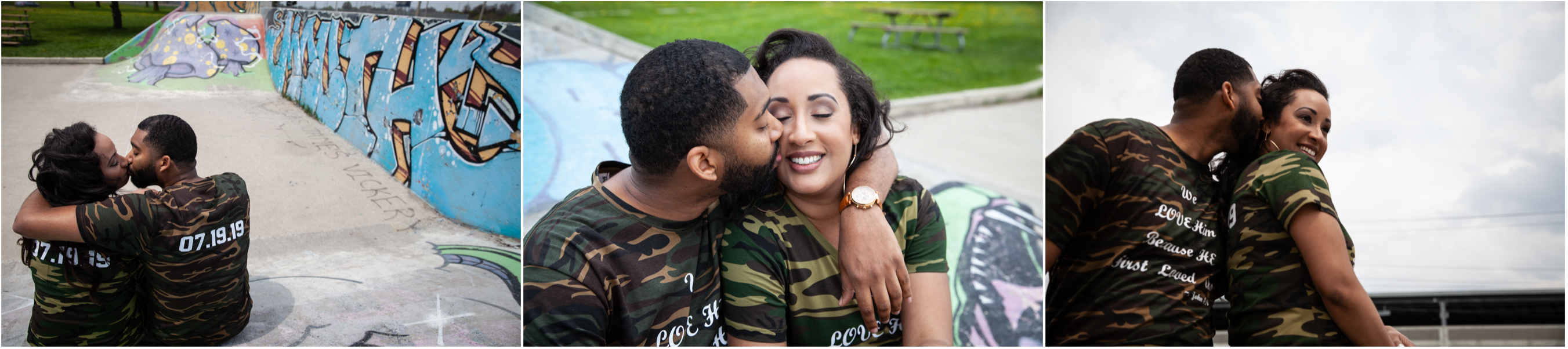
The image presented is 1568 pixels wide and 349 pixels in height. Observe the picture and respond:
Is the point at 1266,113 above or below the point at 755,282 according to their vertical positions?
above

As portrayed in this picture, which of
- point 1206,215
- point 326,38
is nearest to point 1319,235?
point 1206,215

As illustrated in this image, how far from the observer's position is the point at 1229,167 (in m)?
3.18

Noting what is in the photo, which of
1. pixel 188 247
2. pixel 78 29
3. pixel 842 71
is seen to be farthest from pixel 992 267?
pixel 78 29

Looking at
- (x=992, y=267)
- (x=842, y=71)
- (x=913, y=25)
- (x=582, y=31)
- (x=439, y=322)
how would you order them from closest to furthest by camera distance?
(x=842, y=71), (x=439, y=322), (x=582, y=31), (x=992, y=267), (x=913, y=25)

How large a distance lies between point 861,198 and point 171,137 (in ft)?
8.92

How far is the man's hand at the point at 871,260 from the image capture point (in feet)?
8.30

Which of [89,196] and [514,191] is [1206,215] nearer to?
[514,191]

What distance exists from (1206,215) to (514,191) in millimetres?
3123

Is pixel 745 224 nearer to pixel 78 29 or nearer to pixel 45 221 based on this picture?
pixel 45 221

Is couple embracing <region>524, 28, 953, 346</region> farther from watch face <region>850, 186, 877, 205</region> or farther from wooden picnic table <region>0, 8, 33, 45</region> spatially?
wooden picnic table <region>0, 8, 33, 45</region>

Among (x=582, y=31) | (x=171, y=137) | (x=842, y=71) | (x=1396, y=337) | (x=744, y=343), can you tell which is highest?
(x=582, y=31)

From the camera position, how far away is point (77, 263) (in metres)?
2.79

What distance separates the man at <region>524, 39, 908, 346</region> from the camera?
7.19 feet

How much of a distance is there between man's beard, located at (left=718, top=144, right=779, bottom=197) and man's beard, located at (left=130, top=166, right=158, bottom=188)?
2.26m
